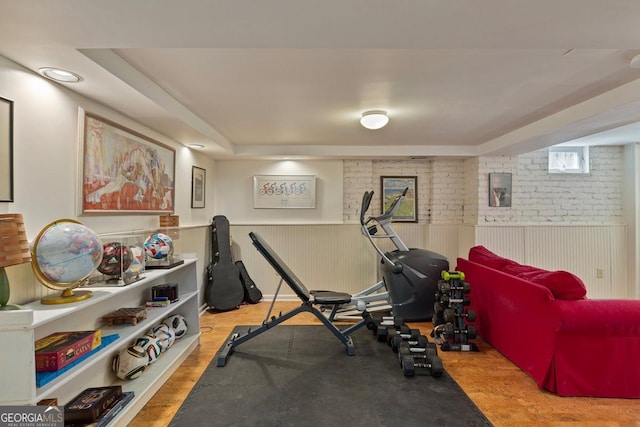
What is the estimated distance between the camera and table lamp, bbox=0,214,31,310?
140 cm

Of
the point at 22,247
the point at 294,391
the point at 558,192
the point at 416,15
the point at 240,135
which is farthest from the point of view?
the point at 558,192

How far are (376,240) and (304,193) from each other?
134 centimetres

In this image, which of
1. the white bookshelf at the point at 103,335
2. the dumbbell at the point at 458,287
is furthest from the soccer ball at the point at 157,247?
the dumbbell at the point at 458,287

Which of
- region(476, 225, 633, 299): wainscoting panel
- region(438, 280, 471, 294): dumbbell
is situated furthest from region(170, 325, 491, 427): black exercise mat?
region(476, 225, 633, 299): wainscoting panel

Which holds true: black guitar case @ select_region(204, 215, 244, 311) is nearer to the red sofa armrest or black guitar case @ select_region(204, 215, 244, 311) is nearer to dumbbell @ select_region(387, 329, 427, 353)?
dumbbell @ select_region(387, 329, 427, 353)

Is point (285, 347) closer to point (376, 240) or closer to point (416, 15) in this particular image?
point (376, 240)

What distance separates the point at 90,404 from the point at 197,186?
9.56 ft

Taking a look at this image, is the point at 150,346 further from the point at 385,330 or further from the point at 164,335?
the point at 385,330

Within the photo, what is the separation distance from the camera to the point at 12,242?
56.6 inches

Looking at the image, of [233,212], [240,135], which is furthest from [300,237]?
[240,135]

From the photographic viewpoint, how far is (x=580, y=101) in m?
2.77

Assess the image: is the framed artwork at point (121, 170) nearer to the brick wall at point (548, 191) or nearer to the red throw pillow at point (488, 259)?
the red throw pillow at point (488, 259)

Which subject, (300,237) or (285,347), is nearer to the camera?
(285,347)

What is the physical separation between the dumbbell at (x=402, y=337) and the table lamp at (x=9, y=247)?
271 cm
